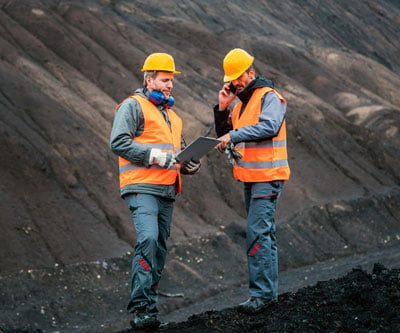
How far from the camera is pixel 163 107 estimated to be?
20.6 ft

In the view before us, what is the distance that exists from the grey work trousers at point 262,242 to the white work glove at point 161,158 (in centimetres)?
89

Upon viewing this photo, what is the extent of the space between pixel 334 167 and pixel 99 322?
10.6 metres

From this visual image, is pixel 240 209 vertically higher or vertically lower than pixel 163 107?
lower

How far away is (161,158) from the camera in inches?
231

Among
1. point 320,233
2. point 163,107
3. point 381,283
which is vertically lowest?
point 320,233

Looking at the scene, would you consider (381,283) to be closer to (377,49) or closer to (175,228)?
(175,228)

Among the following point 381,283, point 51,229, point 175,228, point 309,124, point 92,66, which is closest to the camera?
point 381,283

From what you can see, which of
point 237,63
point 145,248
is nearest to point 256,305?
point 145,248

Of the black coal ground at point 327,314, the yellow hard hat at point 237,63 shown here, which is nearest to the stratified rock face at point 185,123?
the yellow hard hat at point 237,63

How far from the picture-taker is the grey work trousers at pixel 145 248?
18.8 feet

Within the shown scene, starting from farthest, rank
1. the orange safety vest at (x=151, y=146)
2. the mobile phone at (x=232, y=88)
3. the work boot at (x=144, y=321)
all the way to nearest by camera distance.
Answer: the mobile phone at (x=232, y=88)
the orange safety vest at (x=151, y=146)
the work boot at (x=144, y=321)

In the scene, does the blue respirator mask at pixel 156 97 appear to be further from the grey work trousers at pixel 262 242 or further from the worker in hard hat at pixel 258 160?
the grey work trousers at pixel 262 242

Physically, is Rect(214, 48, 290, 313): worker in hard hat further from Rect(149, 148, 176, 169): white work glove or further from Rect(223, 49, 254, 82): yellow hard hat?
Rect(149, 148, 176, 169): white work glove

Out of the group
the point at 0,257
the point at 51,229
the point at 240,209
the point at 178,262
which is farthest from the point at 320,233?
the point at 0,257
